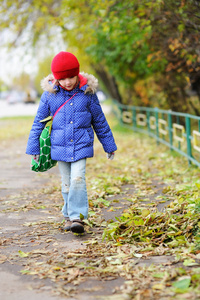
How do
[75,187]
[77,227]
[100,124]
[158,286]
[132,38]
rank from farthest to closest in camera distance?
[132,38]
[100,124]
[75,187]
[77,227]
[158,286]

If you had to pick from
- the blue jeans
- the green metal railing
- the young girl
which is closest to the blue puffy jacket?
the young girl

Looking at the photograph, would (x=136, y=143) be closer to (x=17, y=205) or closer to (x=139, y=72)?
(x=139, y=72)

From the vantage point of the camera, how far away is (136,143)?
1477cm

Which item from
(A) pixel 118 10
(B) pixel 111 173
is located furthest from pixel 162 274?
(A) pixel 118 10

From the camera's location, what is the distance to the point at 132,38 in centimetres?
1248

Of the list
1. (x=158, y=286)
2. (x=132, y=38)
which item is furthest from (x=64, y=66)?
(x=132, y=38)

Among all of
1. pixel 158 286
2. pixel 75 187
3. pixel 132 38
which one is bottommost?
pixel 158 286

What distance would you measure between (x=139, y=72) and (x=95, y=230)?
13.1 metres

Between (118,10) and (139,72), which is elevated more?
(118,10)

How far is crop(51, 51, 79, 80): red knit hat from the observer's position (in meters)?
4.78

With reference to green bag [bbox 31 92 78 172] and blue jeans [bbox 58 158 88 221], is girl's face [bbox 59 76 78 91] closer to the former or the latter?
green bag [bbox 31 92 78 172]

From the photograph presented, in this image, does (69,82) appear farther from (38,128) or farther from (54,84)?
(38,128)

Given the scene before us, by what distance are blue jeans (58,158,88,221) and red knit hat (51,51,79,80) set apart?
910 mm

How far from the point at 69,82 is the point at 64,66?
0.62 feet
